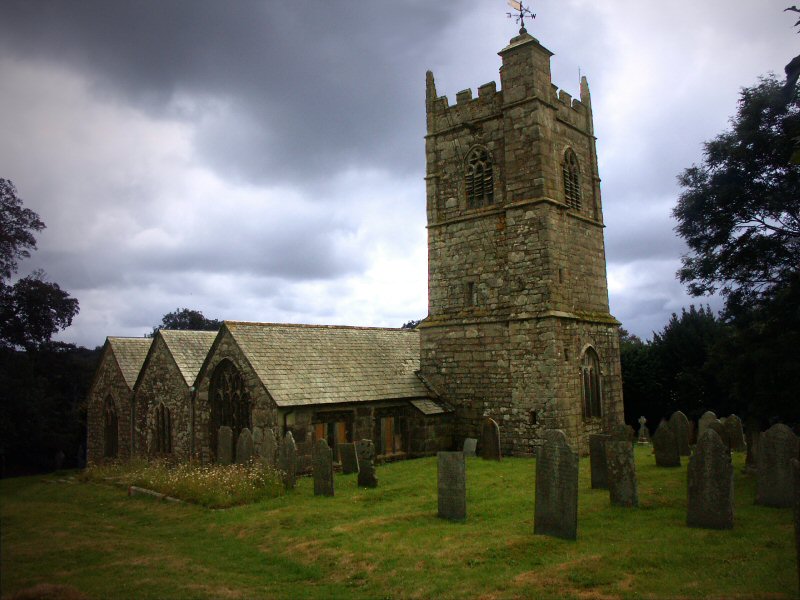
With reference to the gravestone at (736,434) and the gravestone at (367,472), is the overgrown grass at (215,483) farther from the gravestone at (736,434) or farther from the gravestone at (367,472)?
the gravestone at (736,434)

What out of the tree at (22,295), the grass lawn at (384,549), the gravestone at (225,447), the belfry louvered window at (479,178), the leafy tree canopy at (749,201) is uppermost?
the belfry louvered window at (479,178)

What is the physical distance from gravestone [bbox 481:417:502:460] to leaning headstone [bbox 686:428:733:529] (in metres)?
9.21

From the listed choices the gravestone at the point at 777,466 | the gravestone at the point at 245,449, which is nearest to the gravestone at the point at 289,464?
the gravestone at the point at 245,449

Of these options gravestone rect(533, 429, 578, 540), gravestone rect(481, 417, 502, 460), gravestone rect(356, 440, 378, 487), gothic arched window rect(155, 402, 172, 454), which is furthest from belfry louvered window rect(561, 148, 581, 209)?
gothic arched window rect(155, 402, 172, 454)

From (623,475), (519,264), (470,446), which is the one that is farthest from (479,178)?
(623,475)

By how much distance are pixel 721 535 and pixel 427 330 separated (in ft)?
47.0

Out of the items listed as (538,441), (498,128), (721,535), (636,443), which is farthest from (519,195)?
(721,535)

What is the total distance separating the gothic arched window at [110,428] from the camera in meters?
25.6

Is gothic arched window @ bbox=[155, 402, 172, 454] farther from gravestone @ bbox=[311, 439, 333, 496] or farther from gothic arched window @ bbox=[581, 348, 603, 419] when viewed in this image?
gothic arched window @ bbox=[581, 348, 603, 419]

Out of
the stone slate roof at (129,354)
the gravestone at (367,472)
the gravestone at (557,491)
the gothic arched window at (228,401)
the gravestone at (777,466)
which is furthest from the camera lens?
the stone slate roof at (129,354)

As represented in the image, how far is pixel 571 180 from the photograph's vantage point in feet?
72.7

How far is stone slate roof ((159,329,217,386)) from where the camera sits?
2195cm

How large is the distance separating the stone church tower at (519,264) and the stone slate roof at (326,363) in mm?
1558

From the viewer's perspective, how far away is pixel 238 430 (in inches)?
754
